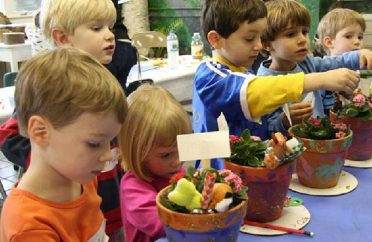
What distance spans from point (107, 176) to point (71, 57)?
67cm

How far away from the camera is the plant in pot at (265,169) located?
875 millimetres

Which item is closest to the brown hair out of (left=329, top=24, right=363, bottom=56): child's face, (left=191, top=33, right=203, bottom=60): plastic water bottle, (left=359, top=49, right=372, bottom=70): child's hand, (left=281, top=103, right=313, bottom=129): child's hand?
(left=281, top=103, right=313, bottom=129): child's hand

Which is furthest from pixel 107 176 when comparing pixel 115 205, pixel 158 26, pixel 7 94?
pixel 158 26

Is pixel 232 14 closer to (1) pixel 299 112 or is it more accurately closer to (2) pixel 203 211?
(1) pixel 299 112

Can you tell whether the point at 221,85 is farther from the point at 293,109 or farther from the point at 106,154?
the point at 106,154

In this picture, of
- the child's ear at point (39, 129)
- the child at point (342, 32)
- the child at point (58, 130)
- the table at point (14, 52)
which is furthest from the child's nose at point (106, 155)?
the table at point (14, 52)

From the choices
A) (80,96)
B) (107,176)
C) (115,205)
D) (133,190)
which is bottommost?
(115,205)

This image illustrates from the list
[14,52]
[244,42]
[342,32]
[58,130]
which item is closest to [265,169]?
[58,130]

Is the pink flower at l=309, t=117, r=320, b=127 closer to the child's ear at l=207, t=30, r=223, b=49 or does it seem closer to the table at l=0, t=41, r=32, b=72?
the child's ear at l=207, t=30, r=223, b=49

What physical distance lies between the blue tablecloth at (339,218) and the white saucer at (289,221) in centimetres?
1

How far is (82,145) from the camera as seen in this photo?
79 centimetres

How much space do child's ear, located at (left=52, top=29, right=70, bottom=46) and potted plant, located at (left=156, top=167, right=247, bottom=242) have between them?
0.90m

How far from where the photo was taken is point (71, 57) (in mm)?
818

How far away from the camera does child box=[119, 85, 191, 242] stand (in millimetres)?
992
